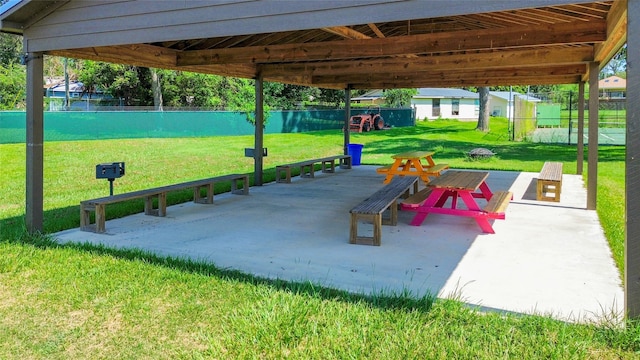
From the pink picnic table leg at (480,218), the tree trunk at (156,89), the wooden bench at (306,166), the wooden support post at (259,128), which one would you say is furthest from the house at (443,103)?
the pink picnic table leg at (480,218)

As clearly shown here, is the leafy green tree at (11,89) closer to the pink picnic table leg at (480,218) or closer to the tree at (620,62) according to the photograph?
the tree at (620,62)

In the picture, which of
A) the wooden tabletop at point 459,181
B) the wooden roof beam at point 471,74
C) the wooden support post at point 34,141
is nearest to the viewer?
the wooden support post at point 34,141

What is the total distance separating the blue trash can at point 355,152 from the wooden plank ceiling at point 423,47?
444cm

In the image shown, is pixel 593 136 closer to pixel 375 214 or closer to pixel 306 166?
pixel 375 214

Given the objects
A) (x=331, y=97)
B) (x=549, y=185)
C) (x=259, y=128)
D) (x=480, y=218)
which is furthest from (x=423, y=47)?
(x=331, y=97)

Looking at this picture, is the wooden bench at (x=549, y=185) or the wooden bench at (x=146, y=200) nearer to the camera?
the wooden bench at (x=146, y=200)

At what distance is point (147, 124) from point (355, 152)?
13.2m

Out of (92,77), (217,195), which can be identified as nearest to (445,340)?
(217,195)

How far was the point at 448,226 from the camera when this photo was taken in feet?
21.5

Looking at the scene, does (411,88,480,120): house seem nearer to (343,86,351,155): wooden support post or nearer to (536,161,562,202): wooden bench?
(343,86,351,155): wooden support post

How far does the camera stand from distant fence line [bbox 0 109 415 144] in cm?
2145

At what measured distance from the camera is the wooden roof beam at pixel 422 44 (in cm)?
594

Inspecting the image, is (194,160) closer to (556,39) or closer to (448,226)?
(448,226)

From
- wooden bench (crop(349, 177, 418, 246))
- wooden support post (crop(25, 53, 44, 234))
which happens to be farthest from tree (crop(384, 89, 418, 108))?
wooden support post (crop(25, 53, 44, 234))
